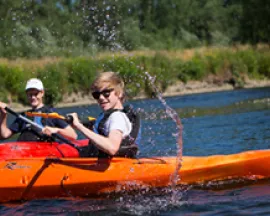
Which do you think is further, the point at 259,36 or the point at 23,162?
the point at 259,36

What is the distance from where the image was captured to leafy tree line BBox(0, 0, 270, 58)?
21.0 metres

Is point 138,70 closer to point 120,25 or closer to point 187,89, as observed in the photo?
point 187,89

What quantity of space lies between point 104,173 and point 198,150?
3.07 m

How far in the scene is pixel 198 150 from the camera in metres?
7.98

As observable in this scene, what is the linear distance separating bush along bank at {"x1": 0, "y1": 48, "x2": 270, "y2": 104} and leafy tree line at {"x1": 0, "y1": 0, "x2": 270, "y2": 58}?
1.16 metres

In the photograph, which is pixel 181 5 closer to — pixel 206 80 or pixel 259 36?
pixel 259 36

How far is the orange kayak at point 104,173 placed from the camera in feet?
16.9

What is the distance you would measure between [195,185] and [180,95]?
13.9 m

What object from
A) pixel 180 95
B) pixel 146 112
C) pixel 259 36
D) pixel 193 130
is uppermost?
pixel 259 36

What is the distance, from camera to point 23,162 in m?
5.26

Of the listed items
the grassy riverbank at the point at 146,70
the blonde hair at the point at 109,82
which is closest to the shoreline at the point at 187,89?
the grassy riverbank at the point at 146,70

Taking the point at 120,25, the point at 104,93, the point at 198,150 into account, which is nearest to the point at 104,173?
the point at 104,93

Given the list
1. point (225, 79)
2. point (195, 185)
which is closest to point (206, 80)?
point (225, 79)

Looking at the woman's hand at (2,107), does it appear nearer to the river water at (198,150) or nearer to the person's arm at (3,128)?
the person's arm at (3,128)
